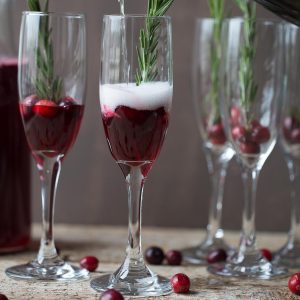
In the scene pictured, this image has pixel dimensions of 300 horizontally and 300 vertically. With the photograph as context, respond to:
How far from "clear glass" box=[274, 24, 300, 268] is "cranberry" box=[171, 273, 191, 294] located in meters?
0.28

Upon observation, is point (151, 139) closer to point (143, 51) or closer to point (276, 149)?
point (143, 51)

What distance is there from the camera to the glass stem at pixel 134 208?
42.3 inches

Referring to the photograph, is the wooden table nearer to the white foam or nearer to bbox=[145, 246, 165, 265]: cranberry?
bbox=[145, 246, 165, 265]: cranberry

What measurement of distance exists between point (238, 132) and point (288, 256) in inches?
11.2

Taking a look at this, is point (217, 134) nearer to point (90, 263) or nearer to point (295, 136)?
point (295, 136)

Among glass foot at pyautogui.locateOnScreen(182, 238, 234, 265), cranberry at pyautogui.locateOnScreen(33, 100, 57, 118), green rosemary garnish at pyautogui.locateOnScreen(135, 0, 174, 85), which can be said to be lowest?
glass foot at pyautogui.locateOnScreen(182, 238, 234, 265)

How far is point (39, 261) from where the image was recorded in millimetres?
1159

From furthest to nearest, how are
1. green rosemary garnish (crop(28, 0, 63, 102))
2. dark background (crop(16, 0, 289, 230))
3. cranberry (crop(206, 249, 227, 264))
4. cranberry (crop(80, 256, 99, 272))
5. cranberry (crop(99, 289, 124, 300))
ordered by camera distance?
dark background (crop(16, 0, 289, 230))
cranberry (crop(206, 249, 227, 264))
cranberry (crop(80, 256, 99, 272))
green rosemary garnish (crop(28, 0, 63, 102))
cranberry (crop(99, 289, 124, 300))

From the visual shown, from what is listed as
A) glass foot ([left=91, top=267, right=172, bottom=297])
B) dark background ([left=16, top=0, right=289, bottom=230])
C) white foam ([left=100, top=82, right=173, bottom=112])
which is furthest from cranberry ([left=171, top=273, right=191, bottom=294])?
dark background ([left=16, top=0, right=289, bottom=230])

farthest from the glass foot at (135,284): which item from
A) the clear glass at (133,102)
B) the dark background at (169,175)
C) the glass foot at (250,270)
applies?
the dark background at (169,175)

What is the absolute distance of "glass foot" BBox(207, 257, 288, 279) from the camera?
119 cm

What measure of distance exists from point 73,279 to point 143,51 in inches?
12.8

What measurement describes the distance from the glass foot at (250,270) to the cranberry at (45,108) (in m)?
0.34

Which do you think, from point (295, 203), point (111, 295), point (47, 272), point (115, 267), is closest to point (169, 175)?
point (295, 203)
